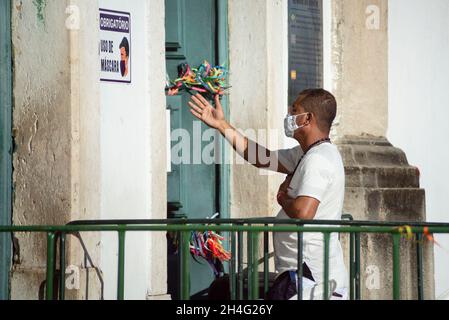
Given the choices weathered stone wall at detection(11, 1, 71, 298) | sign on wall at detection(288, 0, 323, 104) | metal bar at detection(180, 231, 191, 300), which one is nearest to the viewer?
metal bar at detection(180, 231, 191, 300)

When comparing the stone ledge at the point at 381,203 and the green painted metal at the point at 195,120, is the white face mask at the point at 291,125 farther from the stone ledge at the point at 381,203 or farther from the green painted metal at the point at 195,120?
the stone ledge at the point at 381,203

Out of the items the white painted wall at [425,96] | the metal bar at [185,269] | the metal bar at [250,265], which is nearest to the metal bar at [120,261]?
the metal bar at [185,269]

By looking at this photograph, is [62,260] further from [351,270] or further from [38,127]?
[351,270]

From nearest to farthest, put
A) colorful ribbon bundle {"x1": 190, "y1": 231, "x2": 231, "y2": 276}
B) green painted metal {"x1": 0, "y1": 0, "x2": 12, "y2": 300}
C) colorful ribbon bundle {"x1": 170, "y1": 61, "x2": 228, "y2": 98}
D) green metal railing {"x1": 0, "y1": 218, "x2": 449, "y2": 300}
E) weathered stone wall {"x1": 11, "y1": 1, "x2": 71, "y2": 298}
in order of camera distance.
Answer: green metal railing {"x1": 0, "y1": 218, "x2": 449, "y2": 300} < weathered stone wall {"x1": 11, "y1": 1, "x2": 71, "y2": 298} < green painted metal {"x1": 0, "y1": 0, "x2": 12, "y2": 300} < colorful ribbon bundle {"x1": 190, "y1": 231, "x2": 231, "y2": 276} < colorful ribbon bundle {"x1": 170, "y1": 61, "x2": 228, "y2": 98}

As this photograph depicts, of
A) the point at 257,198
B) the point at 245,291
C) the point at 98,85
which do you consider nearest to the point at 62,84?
the point at 98,85

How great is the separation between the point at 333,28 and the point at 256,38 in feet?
3.81

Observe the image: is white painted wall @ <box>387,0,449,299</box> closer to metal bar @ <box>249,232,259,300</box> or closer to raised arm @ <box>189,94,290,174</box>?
raised arm @ <box>189,94,290,174</box>

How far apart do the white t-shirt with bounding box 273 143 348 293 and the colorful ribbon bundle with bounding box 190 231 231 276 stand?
7.87 feet

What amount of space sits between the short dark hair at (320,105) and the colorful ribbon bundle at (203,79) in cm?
237

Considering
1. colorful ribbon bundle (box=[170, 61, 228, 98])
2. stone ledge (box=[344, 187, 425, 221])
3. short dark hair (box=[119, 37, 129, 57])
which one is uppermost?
short dark hair (box=[119, 37, 129, 57])

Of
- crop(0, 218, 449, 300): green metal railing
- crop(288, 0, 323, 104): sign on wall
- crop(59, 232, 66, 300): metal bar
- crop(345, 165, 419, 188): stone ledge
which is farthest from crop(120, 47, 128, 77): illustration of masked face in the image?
crop(345, 165, 419, 188): stone ledge

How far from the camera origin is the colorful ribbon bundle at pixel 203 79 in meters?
9.46

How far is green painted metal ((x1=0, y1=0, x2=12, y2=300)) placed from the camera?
8.05m
